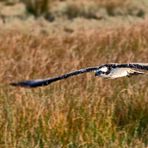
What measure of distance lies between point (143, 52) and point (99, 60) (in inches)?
18.5

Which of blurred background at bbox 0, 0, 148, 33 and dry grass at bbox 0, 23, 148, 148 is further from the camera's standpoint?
blurred background at bbox 0, 0, 148, 33

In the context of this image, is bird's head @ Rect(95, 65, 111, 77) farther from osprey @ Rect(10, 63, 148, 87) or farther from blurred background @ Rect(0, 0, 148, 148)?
blurred background @ Rect(0, 0, 148, 148)

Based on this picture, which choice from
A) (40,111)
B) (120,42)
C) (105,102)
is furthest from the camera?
(120,42)

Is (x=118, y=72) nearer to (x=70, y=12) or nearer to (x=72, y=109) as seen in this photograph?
(x=72, y=109)

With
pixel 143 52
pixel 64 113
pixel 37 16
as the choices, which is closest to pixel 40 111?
pixel 64 113

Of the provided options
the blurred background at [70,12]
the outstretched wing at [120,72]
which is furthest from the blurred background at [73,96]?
the blurred background at [70,12]

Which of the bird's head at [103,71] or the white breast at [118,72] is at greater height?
the bird's head at [103,71]

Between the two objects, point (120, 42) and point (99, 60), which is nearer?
point (99, 60)

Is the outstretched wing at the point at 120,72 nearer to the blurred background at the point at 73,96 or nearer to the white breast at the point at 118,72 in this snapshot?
the white breast at the point at 118,72

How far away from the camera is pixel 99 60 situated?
582cm

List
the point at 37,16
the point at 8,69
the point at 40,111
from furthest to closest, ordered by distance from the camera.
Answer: the point at 37,16, the point at 8,69, the point at 40,111

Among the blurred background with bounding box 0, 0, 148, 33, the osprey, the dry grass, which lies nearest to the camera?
the osprey

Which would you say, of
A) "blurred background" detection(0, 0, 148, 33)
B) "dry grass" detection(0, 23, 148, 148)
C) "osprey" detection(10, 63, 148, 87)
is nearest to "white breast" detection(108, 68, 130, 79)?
"osprey" detection(10, 63, 148, 87)

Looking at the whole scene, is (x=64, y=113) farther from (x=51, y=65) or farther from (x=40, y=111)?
(x=51, y=65)
